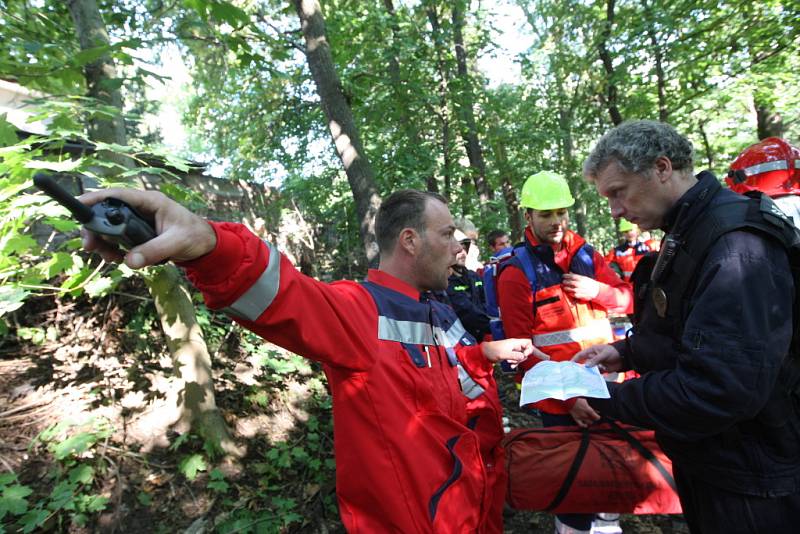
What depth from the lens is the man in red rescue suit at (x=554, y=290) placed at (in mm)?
3213

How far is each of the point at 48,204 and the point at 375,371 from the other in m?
2.29

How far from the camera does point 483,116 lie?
36.8 ft

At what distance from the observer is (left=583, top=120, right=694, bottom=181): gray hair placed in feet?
5.94

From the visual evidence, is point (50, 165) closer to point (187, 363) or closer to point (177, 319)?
point (177, 319)

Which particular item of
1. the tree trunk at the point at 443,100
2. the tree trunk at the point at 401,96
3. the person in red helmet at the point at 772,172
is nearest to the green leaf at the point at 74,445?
the person in red helmet at the point at 772,172

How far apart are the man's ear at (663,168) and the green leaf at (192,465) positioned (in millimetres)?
3926

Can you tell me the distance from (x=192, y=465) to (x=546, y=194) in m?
3.67

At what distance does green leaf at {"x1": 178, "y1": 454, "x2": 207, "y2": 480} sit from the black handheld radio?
131 inches

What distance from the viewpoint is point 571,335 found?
3.21m

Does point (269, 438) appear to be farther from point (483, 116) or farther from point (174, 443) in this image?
point (483, 116)

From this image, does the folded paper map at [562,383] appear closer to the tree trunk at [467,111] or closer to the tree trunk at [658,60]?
the tree trunk at [467,111]

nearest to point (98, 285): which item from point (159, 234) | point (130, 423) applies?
point (130, 423)

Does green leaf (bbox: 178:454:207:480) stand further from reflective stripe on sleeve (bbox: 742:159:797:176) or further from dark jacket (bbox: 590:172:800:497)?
reflective stripe on sleeve (bbox: 742:159:797:176)

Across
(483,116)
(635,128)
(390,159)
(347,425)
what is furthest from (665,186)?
(483,116)
